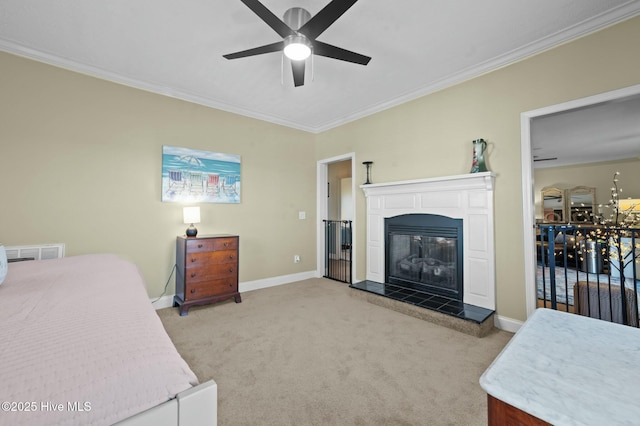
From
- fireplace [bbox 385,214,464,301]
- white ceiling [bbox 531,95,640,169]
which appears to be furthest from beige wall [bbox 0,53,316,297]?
white ceiling [bbox 531,95,640,169]

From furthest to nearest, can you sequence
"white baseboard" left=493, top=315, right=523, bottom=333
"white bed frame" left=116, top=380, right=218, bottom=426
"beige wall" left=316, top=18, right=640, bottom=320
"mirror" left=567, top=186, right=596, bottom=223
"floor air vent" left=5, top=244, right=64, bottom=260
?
"mirror" left=567, top=186, right=596, bottom=223 < "white baseboard" left=493, top=315, right=523, bottom=333 < "floor air vent" left=5, top=244, right=64, bottom=260 < "beige wall" left=316, top=18, right=640, bottom=320 < "white bed frame" left=116, top=380, right=218, bottom=426

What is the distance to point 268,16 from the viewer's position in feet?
5.65

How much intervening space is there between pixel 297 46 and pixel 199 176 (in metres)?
2.25

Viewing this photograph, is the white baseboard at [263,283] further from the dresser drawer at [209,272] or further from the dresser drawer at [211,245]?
the dresser drawer at [211,245]

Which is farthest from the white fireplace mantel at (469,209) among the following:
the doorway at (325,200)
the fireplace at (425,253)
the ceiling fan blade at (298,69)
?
the ceiling fan blade at (298,69)

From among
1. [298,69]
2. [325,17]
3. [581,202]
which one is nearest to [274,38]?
[298,69]

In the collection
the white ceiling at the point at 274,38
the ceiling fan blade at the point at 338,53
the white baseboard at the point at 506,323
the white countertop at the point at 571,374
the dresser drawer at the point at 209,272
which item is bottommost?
the white baseboard at the point at 506,323

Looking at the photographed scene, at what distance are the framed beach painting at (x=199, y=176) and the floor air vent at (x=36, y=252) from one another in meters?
1.11

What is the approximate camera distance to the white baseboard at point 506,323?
2.58m

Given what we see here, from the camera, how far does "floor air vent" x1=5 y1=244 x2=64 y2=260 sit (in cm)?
247

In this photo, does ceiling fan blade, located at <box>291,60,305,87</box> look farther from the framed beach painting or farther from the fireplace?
the fireplace

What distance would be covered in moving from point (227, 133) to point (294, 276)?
8.19ft

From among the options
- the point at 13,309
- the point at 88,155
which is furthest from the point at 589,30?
the point at 88,155

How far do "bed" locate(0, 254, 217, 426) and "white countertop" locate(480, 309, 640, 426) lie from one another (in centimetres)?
69
